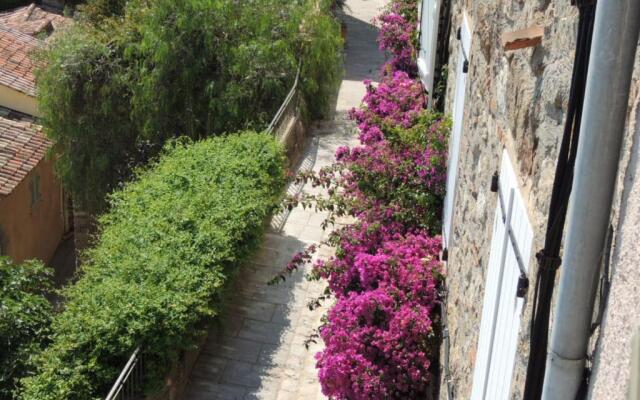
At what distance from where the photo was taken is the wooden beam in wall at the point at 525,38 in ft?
10.4

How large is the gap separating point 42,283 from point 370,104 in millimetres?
4656

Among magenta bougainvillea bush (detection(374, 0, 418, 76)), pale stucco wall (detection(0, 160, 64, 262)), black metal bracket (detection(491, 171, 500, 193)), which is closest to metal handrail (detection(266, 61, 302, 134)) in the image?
magenta bougainvillea bush (detection(374, 0, 418, 76))

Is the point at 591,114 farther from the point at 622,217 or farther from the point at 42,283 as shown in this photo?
the point at 42,283

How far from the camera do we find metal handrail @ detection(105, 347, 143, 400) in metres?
7.28

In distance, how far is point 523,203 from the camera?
3129 millimetres

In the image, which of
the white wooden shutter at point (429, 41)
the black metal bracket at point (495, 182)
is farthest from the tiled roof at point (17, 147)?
the black metal bracket at point (495, 182)

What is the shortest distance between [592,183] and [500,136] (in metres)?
1.94

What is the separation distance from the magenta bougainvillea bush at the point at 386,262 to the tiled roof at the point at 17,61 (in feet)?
38.9

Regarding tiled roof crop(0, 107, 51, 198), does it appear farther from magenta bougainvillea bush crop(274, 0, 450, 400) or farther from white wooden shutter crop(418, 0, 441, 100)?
white wooden shutter crop(418, 0, 441, 100)

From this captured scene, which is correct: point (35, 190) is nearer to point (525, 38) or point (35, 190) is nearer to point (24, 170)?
point (24, 170)

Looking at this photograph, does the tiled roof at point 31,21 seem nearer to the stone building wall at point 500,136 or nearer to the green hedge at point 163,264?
the green hedge at point 163,264

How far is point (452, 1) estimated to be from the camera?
8172 millimetres

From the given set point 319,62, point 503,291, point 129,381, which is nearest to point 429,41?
point 129,381

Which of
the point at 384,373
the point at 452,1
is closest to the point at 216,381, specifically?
the point at 384,373
